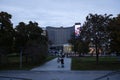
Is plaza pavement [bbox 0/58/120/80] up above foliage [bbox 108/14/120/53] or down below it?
below

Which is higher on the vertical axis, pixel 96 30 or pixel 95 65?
pixel 96 30

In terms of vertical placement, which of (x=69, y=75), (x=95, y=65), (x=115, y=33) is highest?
(x=115, y=33)

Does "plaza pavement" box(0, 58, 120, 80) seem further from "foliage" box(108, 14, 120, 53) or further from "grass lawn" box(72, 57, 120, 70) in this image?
"foliage" box(108, 14, 120, 53)

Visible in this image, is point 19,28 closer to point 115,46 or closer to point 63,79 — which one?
point 115,46

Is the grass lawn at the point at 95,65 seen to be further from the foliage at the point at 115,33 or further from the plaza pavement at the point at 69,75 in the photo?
the plaza pavement at the point at 69,75

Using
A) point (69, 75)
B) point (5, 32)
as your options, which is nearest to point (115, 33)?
point (5, 32)

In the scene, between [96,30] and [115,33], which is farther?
[96,30]

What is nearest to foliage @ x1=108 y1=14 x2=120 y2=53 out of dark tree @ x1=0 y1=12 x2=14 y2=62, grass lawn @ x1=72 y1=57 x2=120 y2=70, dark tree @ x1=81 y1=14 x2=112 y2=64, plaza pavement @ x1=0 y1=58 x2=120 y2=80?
dark tree @ x1=81 y1=14 x2=112 y2=64

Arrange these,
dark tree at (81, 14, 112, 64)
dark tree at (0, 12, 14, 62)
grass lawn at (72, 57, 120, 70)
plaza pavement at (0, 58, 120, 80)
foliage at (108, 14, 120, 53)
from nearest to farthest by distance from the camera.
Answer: plaza pavement at (0, 58, 120, 80)
grass lawn at (72, 57, 120, 70)
dark tree at (0, 12, 14, 62)
foliage at (108, 14, 120, 53)
dark tree at (81, 14, 112, 64)

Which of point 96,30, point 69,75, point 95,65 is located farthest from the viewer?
point 96,30

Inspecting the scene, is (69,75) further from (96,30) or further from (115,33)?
(96,30)

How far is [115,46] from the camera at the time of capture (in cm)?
4394

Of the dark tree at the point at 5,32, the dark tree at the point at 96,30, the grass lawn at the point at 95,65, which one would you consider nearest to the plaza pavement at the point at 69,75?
the grass lawn at the point at 95,65

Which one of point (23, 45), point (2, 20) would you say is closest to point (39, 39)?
point (23, 45)
